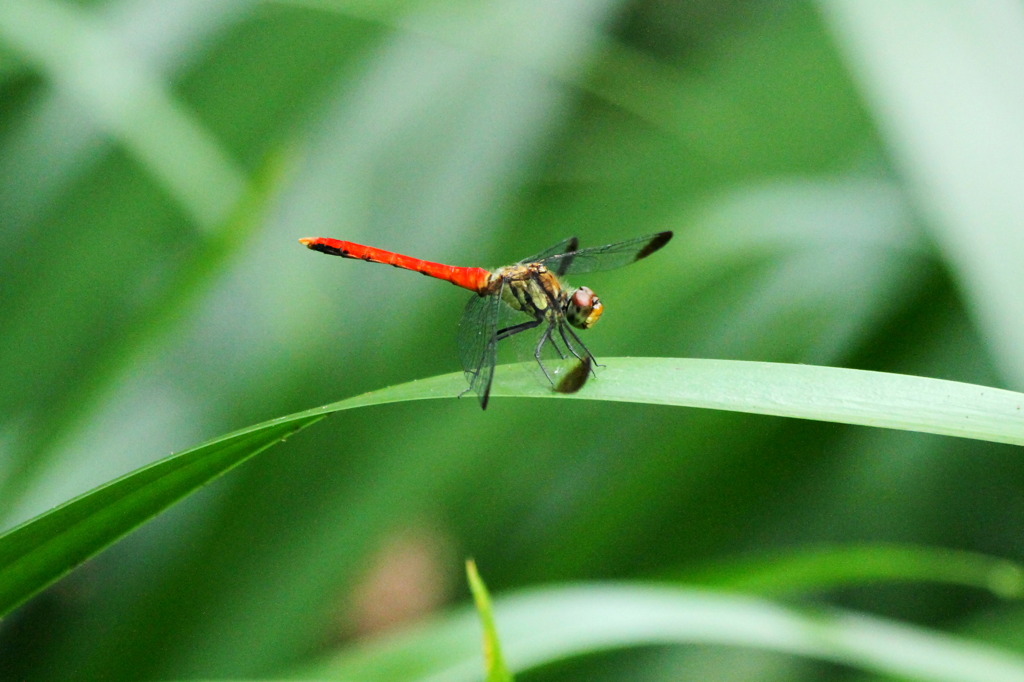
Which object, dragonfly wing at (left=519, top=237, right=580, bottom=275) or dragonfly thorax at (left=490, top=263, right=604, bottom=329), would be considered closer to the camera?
dragonfly thorax at (left=490, top=263, right=604, bottom=329)

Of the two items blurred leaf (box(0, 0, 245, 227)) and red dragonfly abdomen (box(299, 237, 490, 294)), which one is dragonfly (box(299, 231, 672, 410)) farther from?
blurred leaf (box(0, 0, 245, 227))

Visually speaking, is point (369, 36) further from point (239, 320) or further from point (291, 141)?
point (239, 320)

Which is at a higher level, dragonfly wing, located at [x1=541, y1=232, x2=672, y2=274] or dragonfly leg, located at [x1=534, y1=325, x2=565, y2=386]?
dragonfly wing, located at [x1=541, y1=232, x2=672, y2=274]

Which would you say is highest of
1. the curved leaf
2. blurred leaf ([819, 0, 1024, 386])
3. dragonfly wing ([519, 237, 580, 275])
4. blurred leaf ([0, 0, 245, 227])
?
blurred leaf ([0, 0, 245, 227])

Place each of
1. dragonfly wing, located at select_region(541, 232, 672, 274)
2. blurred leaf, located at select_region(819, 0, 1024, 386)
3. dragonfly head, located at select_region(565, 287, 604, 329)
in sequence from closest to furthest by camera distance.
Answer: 1. blurred leaf, located at select_region(819, 0, 1024, 386)
2. dragonfly head, located at select_region(565, 287, 604, 329)
3. dragonfly wing, located at select_region(541, 232, 672, 274)

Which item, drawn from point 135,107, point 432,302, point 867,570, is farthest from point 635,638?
point 135,107

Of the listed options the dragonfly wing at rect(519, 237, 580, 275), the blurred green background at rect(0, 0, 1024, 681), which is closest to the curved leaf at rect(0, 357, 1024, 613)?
the blurred green background at rect(0, 0, 1024, 681)

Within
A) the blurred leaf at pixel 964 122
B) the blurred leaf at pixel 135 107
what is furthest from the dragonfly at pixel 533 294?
the blurred leaf at pixel 964 122

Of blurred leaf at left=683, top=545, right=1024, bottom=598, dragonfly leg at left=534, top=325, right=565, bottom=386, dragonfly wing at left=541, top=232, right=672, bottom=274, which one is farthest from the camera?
dragonfly wing at left=541, top=232, right=672, bottom=274
